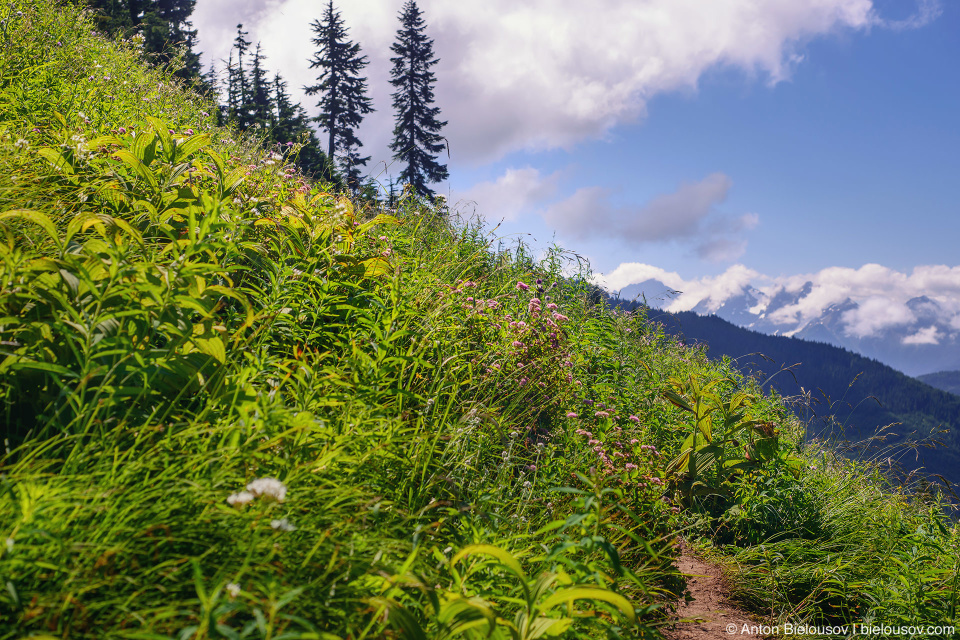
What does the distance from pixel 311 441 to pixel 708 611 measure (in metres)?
2.94

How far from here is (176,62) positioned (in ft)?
27.1

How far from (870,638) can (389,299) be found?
11.6 ft

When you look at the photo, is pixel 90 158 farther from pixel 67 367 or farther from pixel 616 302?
pixel 616 302

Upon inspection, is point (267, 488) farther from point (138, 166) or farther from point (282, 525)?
point (138, 166)

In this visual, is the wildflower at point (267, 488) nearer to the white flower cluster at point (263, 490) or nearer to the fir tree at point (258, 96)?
the white flower cluster at point (263, 490)

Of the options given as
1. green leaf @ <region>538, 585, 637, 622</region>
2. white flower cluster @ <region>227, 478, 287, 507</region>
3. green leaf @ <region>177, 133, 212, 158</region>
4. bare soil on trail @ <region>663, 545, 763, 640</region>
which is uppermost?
green leaf @ <region>177, 133, 212, 158</region>

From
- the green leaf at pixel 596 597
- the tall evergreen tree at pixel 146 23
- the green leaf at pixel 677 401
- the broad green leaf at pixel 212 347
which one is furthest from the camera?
the tall evergreen tree at pixel 146 23

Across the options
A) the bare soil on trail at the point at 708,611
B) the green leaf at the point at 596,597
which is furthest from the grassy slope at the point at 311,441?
the bare soil on trail at the point at 708,611

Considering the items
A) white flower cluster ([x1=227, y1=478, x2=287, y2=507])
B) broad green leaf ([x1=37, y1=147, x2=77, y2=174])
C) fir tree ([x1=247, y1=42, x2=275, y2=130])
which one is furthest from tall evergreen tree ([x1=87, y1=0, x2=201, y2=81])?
white flower cluster ([x1=227, y1=478, x2=287, y2=507])

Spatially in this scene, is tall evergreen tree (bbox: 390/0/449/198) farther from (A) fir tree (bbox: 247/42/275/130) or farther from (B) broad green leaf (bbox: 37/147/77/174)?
(B) broad green leaf (bbox: 37/147/77/174)

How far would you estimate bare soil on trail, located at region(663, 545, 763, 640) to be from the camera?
2896mm

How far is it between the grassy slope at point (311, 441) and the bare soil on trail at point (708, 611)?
0.23m

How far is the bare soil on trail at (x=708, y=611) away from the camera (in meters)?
2.90

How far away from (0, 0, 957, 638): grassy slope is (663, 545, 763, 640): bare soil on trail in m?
0.23
